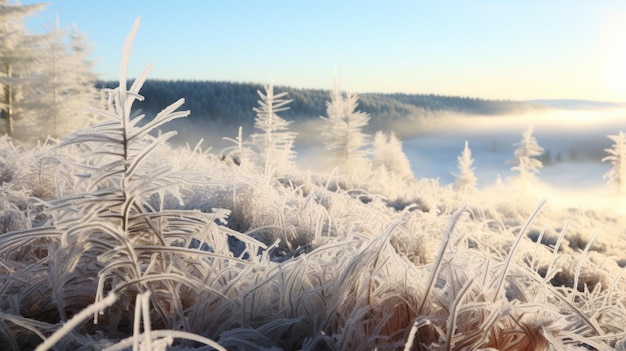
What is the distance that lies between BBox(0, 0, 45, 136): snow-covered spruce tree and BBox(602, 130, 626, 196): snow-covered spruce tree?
117ft

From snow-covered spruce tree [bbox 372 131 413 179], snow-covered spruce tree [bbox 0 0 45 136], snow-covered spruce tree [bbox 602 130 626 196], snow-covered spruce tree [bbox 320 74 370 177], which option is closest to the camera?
snow-covered spruce tree [bbox 0 0 45 136]

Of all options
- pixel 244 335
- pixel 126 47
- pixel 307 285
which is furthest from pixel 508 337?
pixel 126 47

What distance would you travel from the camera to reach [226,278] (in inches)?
65.1

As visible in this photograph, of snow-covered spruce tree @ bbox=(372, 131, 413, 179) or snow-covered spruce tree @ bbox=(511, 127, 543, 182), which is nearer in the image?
snow-covered spruce tree @ bbox=(511, 127, 543, 182)

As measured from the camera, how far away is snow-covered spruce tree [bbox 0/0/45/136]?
2598cm

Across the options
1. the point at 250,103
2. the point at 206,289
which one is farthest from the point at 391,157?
the point at 250,103

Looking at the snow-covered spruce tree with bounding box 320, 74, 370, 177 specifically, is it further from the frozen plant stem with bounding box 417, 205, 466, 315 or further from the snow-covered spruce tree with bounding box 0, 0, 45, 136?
the frozen plant stem with bounding box 417, 205, 466, 315

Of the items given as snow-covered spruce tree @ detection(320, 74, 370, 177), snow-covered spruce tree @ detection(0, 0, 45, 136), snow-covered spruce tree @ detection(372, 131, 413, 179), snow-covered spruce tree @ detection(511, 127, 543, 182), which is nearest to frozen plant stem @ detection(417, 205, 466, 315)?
snow-covered spruce tree @ detection(0, 0, 45, 136)

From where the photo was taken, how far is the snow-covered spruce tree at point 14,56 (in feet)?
85.3

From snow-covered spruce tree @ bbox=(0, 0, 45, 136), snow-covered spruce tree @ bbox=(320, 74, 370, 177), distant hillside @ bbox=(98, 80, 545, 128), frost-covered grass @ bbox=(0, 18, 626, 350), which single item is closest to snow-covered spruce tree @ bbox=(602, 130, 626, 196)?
snow-covered spruce tree @ bbox=(320, 74, 370, 177)

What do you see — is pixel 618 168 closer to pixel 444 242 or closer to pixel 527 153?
pixel 527 153

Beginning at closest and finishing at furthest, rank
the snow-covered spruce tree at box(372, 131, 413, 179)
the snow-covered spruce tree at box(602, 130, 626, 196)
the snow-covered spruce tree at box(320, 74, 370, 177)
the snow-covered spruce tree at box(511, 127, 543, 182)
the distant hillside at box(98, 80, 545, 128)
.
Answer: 1. the snow-covered spruce tree at box(602, 130, 626, 196)
2. the snow-covered spruce tree at box(320, 74, 370, 177)
3. the snow-covered spruce tree at box(511, 127, 543, 182)
4. the snow-covered spruce tree at box(372, 131, 413, 179)
5. the distant hillside at box(98, 80, 545, 128)

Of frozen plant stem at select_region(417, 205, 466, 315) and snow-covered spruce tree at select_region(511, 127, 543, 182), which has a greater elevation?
frozen plant stem at select_region(417, 205, 466, 315)

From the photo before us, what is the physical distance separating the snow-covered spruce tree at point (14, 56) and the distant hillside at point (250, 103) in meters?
64.5
